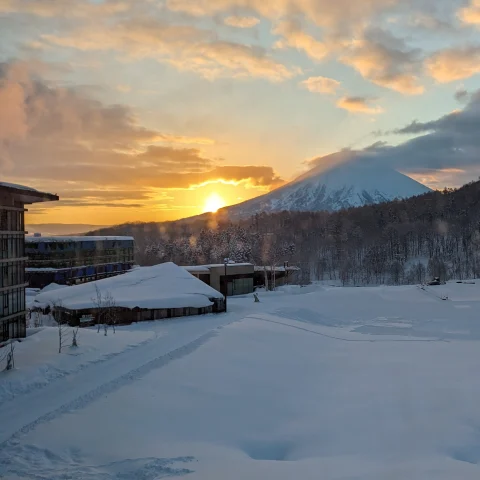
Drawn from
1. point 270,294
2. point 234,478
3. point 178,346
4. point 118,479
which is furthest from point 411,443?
point 270,294

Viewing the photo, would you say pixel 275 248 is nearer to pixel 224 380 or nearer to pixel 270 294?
pixel 270 294

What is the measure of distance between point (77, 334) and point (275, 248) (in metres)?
69.2

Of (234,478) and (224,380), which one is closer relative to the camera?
(234,478)

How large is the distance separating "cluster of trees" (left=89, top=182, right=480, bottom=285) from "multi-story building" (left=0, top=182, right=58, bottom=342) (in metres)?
57.6

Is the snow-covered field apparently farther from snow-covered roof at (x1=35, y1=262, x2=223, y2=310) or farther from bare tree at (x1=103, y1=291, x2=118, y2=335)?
snow-covered roof at (x1=35, y1=262, x2=223, y2=310)

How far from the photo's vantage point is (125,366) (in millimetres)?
15195

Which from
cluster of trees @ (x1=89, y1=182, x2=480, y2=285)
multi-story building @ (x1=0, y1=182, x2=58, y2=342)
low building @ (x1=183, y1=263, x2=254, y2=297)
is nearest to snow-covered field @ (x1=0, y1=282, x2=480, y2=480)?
multi-story building @ (x1=0, y1=182, x2=58, y2=342)

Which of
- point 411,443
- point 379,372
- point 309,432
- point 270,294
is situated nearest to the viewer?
point 411,443

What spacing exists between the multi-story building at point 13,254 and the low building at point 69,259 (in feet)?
116

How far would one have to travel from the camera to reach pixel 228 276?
45.5m

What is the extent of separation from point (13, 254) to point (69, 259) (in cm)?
3804

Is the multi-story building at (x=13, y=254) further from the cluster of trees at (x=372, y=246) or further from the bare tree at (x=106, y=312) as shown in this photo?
the cluster of trees at (x=372, y=246)

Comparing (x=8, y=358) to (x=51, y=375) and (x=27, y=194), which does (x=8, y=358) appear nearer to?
(x=51, y=375)

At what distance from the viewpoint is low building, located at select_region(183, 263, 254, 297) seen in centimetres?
4441
